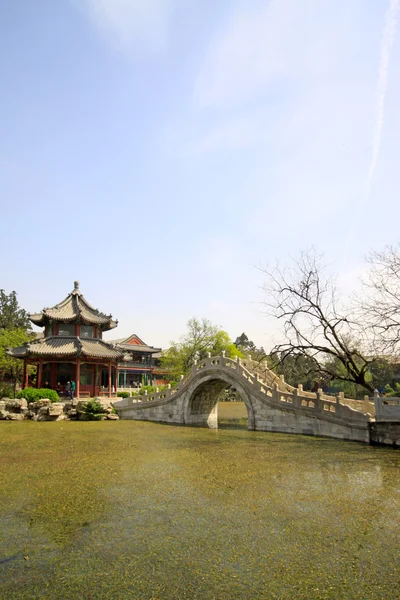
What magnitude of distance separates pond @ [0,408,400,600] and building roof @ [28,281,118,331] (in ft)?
53.6

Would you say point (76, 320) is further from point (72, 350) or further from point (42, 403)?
point (42, 403)

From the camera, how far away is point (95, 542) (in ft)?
17.1

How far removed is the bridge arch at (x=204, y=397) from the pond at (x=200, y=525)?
8101mm

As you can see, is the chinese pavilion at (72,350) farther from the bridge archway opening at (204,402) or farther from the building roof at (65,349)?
the bridge archway opening at (204,402)

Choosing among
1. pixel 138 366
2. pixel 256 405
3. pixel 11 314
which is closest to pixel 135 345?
pixel 138 366

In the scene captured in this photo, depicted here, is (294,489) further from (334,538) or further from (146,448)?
(146,448)

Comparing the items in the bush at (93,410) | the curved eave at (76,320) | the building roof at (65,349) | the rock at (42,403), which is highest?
the curved eave at (76,320)

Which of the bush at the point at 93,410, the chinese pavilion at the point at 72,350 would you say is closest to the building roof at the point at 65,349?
the chinese pavilion at the point at 72,350

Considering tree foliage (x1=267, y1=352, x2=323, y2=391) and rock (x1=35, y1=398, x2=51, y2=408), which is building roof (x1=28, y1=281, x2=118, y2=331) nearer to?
rock (x1=35, y1=398, x2=51, y2=408)

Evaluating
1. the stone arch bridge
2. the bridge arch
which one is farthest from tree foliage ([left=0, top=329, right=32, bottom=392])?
the bridge arch

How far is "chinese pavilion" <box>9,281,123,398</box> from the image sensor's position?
1015 inches

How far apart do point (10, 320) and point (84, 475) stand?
41437 mm

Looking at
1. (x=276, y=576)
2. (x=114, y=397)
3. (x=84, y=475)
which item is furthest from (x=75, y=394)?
(x=276, y=576)

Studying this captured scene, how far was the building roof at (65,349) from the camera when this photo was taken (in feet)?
82.8
